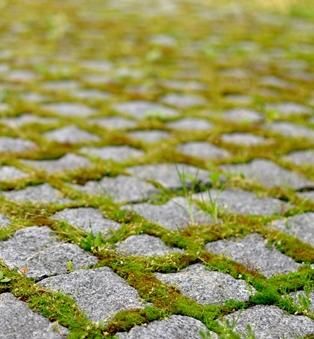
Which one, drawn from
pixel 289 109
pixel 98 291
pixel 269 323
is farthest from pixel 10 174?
pixel 289 109

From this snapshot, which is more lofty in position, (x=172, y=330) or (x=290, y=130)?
(x=172, y=330)

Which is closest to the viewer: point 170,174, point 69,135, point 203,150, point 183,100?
point 170,174

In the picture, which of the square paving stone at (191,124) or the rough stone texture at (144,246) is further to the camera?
the square paving stone at (191,124)

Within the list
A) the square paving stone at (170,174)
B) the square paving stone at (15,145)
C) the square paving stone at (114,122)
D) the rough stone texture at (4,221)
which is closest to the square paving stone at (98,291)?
the rough stone texture at (4,221)

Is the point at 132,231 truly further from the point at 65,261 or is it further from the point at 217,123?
the point at 217,123

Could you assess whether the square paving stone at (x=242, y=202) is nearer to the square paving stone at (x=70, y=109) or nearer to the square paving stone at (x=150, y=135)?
the square paving stone at (x=150, y=135)

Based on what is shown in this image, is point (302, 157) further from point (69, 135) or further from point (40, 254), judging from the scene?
point (40, 254)

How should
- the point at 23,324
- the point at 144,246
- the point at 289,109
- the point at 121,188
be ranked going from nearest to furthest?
the point at 23,324, the point at 144,246, the point at 121,188, the point at 289,109

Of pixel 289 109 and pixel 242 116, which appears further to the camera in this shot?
pixel 289 109
